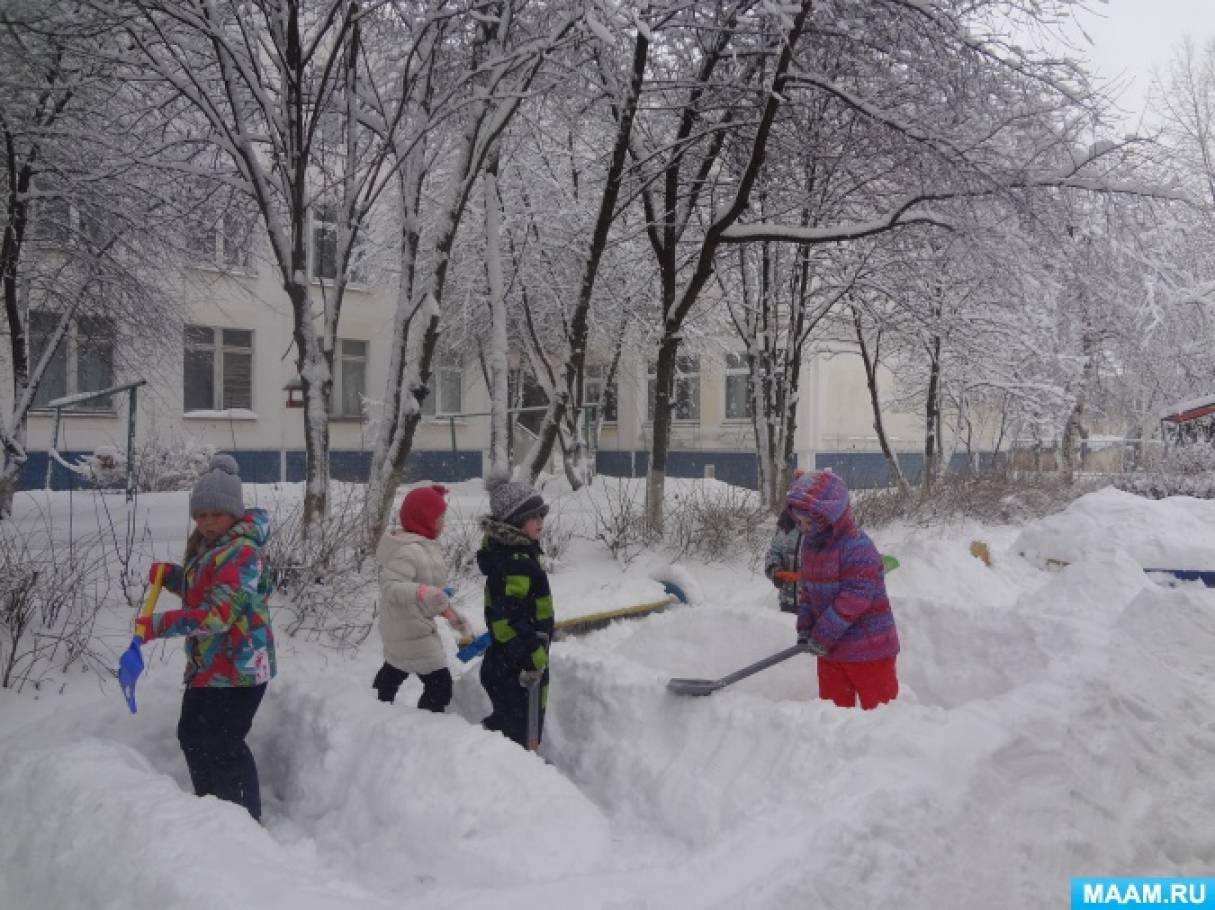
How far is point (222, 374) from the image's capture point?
1920 centimetres

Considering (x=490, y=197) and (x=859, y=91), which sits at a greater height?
(x=859, y=91)

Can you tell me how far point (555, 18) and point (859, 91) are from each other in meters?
2.74

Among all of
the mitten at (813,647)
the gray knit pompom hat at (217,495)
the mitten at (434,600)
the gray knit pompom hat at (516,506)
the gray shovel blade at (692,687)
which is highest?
the gray knit pompom hat at (217,495)

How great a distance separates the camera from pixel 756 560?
856 centimetres

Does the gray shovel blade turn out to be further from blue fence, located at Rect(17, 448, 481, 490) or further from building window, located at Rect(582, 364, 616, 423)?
building window, located at Rect(582, 364, 616, 423)

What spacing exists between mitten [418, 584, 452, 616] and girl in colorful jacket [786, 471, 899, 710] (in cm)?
164

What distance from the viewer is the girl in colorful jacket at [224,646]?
356 cm

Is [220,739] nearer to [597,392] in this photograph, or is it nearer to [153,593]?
[153,593]

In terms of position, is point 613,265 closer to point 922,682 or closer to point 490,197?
point 490,197

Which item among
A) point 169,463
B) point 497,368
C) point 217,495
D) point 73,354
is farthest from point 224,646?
point 169,463

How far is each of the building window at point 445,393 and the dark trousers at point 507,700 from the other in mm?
A: 17061

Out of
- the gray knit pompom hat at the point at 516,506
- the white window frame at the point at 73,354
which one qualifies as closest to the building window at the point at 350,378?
the white window frame at the point at 73,354

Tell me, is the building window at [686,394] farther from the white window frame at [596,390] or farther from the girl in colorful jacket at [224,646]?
the girl in colorful jacket at [224,646]

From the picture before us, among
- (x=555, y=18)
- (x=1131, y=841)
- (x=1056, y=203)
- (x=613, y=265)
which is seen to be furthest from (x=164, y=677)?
A: (x=613, y=265)
